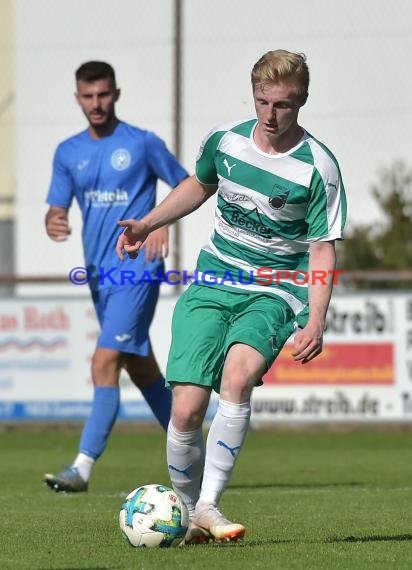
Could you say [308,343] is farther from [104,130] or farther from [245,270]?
[104,130]

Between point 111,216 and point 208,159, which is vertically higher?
point 208,159

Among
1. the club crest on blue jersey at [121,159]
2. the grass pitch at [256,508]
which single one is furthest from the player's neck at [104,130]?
the grass pitch at [256,508]

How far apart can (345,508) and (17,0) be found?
11.9 meters

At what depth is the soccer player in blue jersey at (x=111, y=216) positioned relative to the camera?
8914 millimetres

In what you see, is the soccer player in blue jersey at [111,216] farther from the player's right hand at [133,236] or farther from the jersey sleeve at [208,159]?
the player's right hand at [133,236]

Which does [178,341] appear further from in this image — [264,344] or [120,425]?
[120,425]

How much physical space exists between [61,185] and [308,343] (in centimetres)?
400

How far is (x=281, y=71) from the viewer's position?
5.71 m

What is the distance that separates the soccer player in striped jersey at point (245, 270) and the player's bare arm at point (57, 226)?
271 centimetres

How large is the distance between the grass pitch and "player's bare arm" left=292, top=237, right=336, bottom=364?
2.56ft

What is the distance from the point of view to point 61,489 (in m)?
8.50

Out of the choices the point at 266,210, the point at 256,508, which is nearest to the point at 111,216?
the point at 256,508

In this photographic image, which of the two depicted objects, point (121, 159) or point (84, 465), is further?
point (121, 159)

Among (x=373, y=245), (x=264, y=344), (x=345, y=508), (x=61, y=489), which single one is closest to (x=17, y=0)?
(x=373, y=245)
